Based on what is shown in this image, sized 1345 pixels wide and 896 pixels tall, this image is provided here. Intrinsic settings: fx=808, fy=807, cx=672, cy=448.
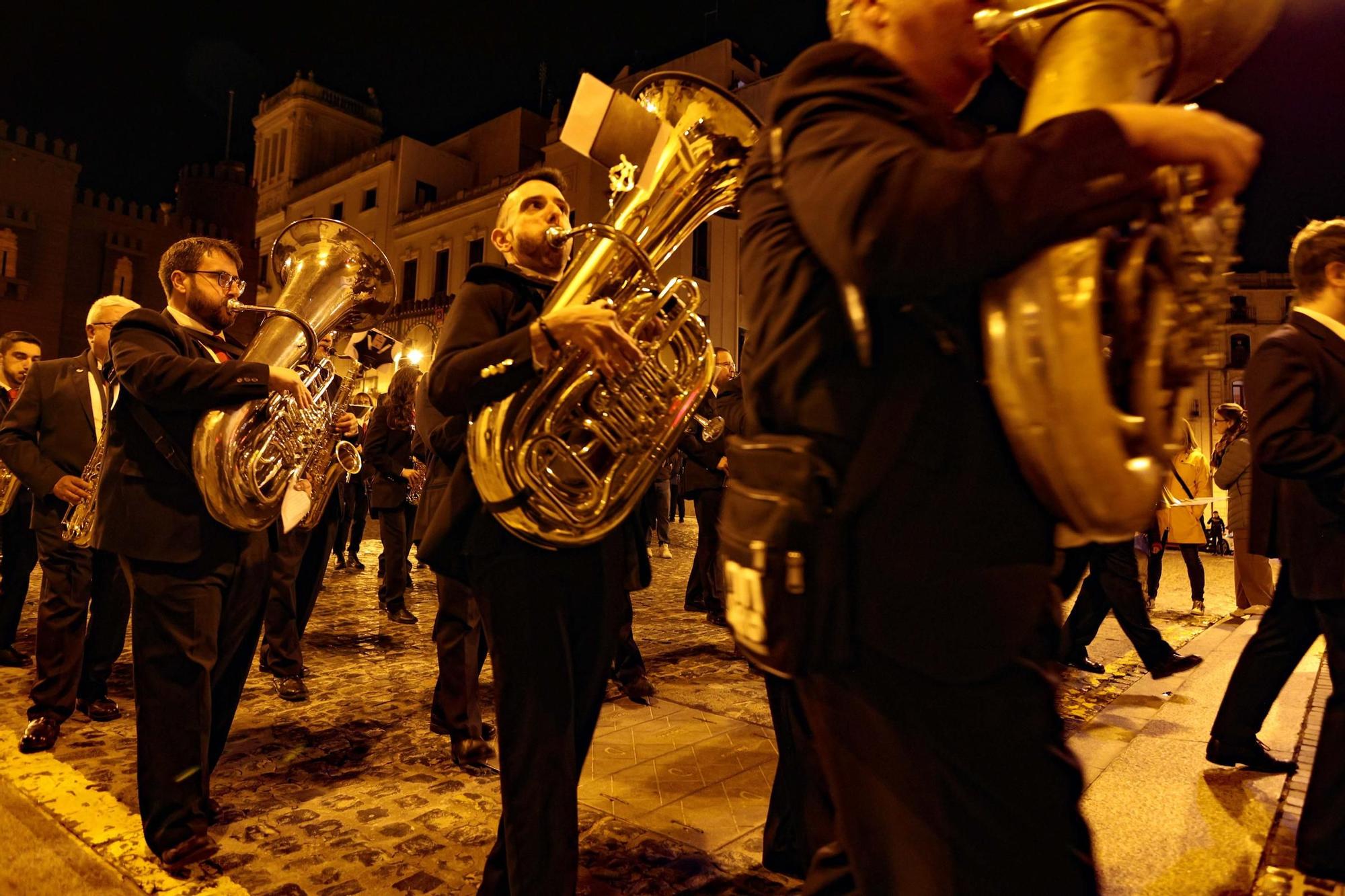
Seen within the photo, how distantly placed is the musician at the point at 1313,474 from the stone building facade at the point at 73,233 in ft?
146

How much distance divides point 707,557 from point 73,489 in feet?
16.1

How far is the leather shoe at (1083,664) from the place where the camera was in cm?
551

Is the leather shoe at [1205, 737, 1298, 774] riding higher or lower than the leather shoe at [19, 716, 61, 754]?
higher

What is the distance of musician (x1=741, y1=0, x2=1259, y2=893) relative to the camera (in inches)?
37.7

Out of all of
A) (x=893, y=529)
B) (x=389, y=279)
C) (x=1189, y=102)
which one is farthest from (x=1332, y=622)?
(x=389, y=279)

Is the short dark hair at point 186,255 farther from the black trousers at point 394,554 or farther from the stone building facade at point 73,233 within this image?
the stone building facade at point 73,233

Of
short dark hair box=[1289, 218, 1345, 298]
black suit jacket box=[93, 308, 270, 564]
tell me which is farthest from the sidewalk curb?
short dark hair box=[1289, 218, 1345, 298]

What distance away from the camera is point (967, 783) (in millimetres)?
1017

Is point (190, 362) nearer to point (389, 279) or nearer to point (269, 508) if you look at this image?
point (269, 508)

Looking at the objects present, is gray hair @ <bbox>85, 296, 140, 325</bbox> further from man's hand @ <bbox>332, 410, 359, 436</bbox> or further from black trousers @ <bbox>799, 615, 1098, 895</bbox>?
black trousers @ <bbox>799, 615, 1098, 895</bbox>

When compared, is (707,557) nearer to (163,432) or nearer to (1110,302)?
(163,432)

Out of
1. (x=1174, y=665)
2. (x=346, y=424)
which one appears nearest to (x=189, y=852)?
(x=346, y=424)

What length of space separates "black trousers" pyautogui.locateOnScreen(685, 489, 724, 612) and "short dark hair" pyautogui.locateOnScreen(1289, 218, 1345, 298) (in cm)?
451

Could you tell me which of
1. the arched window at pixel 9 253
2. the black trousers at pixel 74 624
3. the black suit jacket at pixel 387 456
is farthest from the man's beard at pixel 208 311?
the arched window at pixel 9 253
